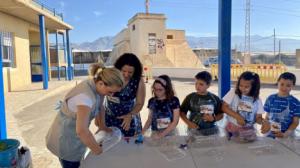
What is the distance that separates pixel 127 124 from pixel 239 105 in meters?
1.06

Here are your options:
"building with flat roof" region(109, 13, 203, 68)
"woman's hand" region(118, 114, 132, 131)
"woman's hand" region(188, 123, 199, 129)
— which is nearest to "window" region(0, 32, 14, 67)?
"woman's hand" region(118, 114, 132, 131)

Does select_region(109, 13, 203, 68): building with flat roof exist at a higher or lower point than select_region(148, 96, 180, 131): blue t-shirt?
higher

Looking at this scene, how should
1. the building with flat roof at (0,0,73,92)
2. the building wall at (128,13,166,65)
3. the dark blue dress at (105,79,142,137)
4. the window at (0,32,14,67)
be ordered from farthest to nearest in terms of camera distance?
1. the building wall at (128,13,166,65)
2. the window at (0,32,14,67)
3. the building with flat roof at (0,0,73,92)
4. the dark blue dress at (105,79,142,137)

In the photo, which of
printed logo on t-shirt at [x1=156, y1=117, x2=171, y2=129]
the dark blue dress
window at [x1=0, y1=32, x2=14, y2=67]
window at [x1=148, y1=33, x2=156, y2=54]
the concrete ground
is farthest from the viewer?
window at [x1=148, y1=33, x2=156, y2=54]

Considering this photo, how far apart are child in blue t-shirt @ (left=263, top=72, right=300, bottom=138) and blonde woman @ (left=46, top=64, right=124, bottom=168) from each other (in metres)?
1.58

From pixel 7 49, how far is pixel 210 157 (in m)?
11.6

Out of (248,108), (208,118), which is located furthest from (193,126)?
(248,108)

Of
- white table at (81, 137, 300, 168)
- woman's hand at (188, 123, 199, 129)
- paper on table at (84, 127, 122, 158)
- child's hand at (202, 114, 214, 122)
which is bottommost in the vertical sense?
white table at (81, 137, 300, 168)

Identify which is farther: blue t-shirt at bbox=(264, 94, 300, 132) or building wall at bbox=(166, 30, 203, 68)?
building wall at bbox=(166, 30, 203, 68)

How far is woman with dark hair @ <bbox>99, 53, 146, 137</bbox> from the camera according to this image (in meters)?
2.72

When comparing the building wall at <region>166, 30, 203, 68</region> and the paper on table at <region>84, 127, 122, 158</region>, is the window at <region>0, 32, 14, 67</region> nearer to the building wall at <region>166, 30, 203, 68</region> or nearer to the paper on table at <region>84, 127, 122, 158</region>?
the paper on table at <region>84, 127, 122, 158</region>

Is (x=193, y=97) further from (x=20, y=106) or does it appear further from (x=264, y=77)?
(x=264, y=77)

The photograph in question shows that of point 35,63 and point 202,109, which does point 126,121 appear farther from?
point 35,63

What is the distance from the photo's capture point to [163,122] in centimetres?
265
